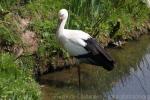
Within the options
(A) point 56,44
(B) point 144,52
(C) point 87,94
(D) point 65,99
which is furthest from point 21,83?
(B) point 144,52

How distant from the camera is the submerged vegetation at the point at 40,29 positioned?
7711mm

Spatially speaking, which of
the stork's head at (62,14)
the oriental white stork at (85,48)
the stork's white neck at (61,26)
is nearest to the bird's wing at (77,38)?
the oriental white stork at (85,48)

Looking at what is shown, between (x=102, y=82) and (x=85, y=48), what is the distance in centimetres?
83

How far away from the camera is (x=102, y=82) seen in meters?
9.91

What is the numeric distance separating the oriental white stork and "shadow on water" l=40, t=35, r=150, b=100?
0.45m

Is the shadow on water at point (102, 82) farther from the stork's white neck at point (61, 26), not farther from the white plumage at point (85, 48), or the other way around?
the stork's white neck at point (61, 26)

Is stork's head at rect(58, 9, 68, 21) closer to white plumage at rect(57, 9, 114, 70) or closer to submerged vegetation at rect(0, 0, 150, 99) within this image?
white plumage at rect(57, 9, 114, 70)

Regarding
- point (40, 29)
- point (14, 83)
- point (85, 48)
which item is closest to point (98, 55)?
point (85, 48)

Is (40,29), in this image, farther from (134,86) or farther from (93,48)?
(134,86)

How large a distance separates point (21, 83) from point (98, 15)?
437 centimetres

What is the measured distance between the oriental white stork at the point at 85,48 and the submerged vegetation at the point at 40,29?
1.56 ft

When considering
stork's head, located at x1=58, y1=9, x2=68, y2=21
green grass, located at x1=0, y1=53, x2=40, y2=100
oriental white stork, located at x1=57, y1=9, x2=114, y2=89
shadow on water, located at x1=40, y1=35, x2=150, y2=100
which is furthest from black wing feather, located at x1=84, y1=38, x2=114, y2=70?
green grass, located at x1=0, y1=53, x2=40, y2=100

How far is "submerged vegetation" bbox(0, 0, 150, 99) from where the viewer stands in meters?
7.71

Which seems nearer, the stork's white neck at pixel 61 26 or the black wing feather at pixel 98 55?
the black wing feather at pixel 98 55
